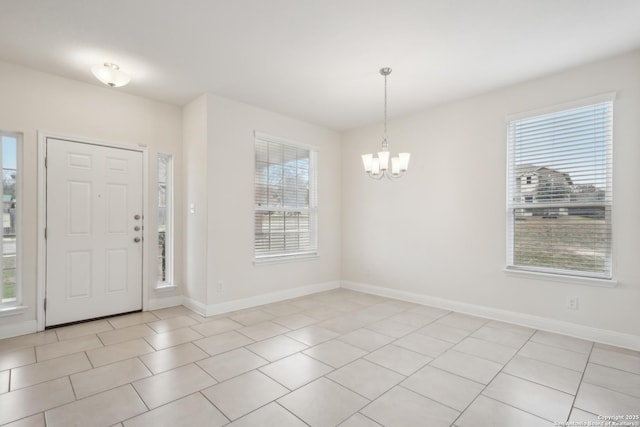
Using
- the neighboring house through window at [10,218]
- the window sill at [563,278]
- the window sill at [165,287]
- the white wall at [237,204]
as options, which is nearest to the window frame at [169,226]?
the window sill at [165,287]

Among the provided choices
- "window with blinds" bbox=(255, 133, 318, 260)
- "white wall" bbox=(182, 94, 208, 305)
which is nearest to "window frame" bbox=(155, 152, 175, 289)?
"white wall" bbox=(182, 94, 208, 305)

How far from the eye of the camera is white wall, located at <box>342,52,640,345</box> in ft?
9.75

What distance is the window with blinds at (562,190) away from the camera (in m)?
3.11

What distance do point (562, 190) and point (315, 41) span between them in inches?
113

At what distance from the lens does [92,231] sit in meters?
3.66

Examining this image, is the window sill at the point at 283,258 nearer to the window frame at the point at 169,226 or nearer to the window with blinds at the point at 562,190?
the window frame at the point at 169,226

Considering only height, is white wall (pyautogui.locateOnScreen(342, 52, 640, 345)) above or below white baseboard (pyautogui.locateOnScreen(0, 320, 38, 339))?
A: above

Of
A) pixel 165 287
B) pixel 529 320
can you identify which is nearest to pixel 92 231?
pixel 165 287

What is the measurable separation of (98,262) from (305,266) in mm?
2656

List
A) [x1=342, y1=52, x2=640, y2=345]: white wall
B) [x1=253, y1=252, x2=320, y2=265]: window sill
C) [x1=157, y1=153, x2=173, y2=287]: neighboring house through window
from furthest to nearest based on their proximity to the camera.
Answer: [x1=253, y1=252, x2=320, y2=265]: window sill
[x1=157, y1=153, x2=173, y2=287]: neighboring house through window
[x1=342, y1=52, x2=640, y2=345]: white wall

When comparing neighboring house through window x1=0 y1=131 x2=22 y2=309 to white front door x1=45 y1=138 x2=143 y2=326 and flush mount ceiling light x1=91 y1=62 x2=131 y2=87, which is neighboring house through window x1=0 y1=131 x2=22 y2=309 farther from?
flush mount ceiling light x1=91 y1=62 x2=131 y2=87

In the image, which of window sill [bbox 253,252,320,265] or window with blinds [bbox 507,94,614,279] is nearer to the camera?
window with blinds [bbox 507,94,614,279]

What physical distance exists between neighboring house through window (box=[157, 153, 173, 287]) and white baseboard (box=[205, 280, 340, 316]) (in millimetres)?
852

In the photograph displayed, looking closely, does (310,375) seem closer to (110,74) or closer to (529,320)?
(529,320)
